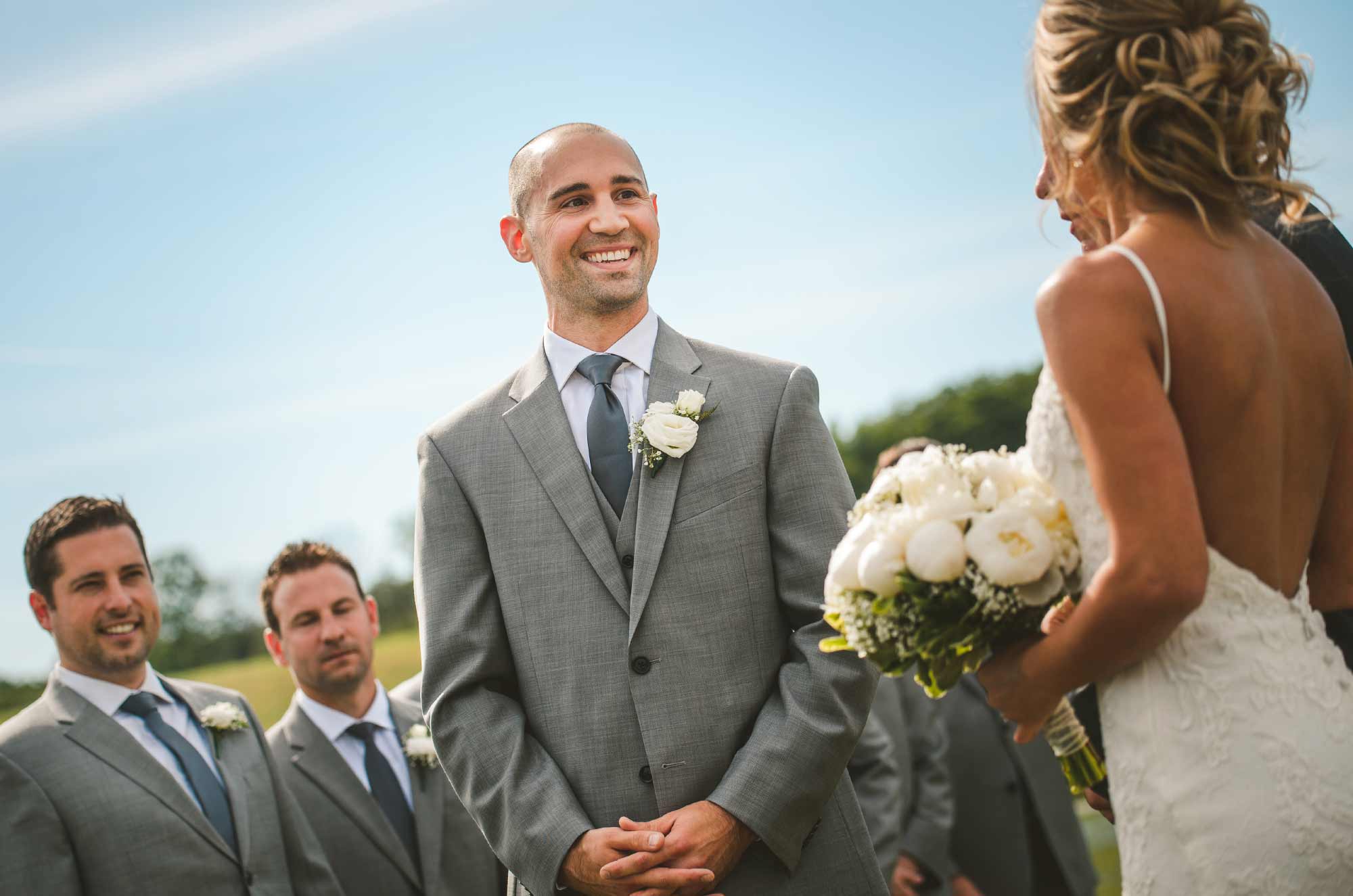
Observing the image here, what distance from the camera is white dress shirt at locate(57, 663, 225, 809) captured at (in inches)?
217

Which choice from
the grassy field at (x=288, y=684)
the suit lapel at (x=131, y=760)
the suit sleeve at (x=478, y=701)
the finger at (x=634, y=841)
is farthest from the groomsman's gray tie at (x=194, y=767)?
the grassy field at (x=288, y=684)

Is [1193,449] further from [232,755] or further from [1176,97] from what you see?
[232,755]

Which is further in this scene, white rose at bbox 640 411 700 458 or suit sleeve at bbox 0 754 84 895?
suit sleeve at bbox 0 754 84 895

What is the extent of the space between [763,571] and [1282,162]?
6.16 feet

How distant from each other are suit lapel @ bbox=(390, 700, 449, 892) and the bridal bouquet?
381cm

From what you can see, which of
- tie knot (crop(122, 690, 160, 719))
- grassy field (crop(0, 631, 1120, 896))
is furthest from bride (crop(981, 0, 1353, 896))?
grassy field (crop(0, 631, 1120, 896))

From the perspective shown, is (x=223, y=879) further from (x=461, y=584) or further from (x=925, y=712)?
(x=925, y=712)

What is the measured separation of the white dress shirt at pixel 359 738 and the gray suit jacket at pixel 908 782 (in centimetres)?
250

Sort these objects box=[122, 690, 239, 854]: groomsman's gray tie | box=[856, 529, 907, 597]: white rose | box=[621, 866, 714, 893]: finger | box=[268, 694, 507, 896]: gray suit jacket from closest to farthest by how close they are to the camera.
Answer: box=[856, 529, 907, 597]: white rose < box=[621, 866, 714, 893]: finger < box=[122, 690, 239, 854]: groomsman's gray tie < box=[268, 694, 507, 896]: gray suit jacket

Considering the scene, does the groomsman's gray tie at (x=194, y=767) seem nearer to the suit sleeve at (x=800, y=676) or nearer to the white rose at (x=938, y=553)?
the suit sleeve at (x=800, y=676)

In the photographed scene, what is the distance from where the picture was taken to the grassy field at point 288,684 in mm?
16266

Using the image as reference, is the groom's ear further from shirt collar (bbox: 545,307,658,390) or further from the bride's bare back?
the bride's bare back

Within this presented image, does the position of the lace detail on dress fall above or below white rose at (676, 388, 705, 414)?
below

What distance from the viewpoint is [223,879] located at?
525 cm
